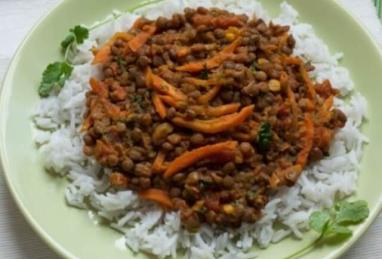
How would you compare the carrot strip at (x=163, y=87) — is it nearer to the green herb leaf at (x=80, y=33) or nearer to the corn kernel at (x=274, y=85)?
the corn kernel at (x=274, y=85)

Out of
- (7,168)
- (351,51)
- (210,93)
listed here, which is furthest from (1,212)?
(351,51)

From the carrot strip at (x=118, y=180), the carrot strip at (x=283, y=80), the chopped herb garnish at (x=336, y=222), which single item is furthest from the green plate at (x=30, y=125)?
the carrot strip at (x=283, y=80)

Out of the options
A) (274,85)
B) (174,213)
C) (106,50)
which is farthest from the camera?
(106,50)

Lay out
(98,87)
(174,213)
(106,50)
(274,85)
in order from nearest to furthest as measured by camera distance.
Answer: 1. (174,213)
2. (274,85)
3. (98,87)
4. (106,50)

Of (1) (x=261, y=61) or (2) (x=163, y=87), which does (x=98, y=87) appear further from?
(1) (x=261, y=61)

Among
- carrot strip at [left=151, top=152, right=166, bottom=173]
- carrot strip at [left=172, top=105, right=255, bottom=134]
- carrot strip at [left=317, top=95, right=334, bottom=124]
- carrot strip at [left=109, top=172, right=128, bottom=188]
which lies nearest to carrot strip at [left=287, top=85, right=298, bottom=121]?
carrot strip at [left=317, top=95, right=334, bottom=124]

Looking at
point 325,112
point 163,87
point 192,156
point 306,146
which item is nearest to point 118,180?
point 192,156

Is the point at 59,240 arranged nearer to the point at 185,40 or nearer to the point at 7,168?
the point at 7,168
